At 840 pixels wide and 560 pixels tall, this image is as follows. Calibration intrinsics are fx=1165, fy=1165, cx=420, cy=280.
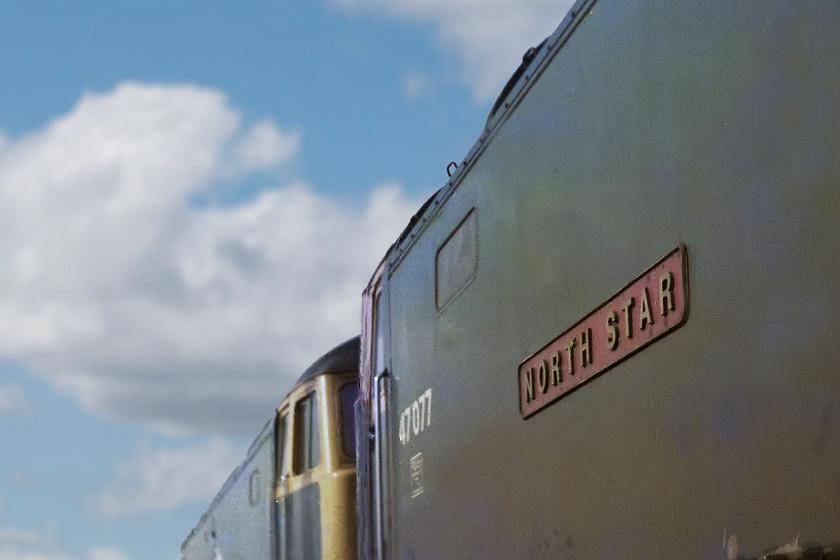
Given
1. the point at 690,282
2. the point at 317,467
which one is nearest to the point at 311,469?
the point at 317,467

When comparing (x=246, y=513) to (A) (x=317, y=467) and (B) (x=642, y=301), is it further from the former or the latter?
(B) (x=642, y=301)

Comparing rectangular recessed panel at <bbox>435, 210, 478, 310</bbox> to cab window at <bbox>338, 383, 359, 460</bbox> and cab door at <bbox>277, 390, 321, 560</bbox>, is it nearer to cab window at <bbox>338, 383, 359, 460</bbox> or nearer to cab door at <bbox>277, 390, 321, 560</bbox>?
cab window at <bbox>338, 383, 359, 460</bbox>

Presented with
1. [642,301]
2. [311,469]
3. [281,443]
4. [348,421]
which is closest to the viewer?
[642,301]

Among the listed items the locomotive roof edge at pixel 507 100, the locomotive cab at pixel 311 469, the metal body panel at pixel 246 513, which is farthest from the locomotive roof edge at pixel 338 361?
the locomotive roof edge at pixel 507 100

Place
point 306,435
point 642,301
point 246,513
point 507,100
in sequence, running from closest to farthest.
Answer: point 642,301 < point 507,100 < point 306,435 < point 246,513

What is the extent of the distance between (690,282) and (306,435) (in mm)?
6002

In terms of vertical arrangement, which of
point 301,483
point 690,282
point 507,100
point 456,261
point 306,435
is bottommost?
point 690,282

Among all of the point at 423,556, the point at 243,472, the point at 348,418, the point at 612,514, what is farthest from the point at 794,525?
the point at 243,472

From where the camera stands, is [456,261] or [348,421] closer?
[456,261]

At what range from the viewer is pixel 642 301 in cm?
347

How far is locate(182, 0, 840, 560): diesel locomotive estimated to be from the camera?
8.78 ft

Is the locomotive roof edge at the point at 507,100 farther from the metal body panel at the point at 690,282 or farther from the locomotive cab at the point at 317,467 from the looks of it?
the locomotive cab at the point at 317,467

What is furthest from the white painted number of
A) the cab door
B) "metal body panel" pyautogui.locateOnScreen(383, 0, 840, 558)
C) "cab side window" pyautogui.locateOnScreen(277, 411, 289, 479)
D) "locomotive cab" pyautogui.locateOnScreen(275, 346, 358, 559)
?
"cab side window" pyautogui.locateOnScreen(277, 411, 289, 479)

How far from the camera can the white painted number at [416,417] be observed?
576 centimetres
